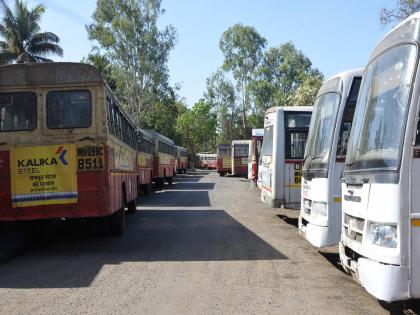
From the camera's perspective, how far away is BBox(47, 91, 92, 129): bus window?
1002 centimetres

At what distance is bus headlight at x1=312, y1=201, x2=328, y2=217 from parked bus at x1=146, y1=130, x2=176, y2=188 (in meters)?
20.2

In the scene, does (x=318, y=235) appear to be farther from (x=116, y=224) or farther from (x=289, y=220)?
(x=289, y=220)

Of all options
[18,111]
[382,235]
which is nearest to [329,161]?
[382,235]

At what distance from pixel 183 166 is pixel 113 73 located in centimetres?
1532

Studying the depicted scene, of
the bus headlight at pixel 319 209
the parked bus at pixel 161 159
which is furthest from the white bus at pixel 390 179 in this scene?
the parked bus at pixel 161 159

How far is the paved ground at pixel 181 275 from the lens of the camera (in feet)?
20.6

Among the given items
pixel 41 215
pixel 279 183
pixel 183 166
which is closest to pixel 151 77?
pixel 183 166

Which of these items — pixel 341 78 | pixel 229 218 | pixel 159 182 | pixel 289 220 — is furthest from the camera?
pixel 159 182

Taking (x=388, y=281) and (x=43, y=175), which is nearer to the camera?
(x=388, y=281)

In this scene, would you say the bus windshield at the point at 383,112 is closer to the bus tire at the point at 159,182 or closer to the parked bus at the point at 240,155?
the bus tire at the point at 159,182

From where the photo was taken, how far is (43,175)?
9766mm

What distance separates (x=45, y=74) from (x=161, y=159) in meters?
20.4

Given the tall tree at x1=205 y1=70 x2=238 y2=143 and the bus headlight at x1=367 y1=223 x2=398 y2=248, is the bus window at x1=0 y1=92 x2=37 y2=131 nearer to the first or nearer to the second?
the bus headlight at x1=367 y1=223 x2=398 y2=248

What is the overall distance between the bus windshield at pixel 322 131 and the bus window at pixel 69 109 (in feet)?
13.1
